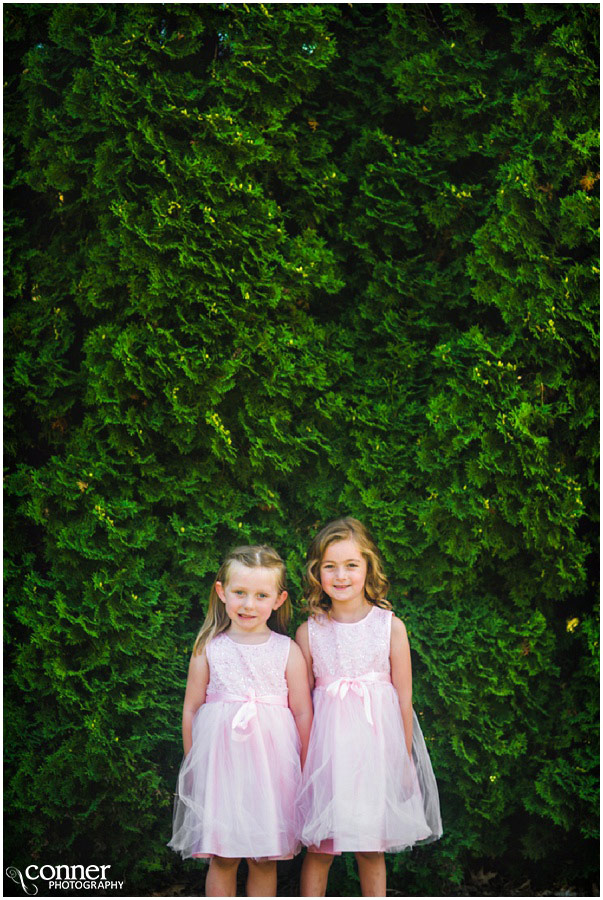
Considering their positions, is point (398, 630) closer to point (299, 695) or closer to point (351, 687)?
point (351, 687)

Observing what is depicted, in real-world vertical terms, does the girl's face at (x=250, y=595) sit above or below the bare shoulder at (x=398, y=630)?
above

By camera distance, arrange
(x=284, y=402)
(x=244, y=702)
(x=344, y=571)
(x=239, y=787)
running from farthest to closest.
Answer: (x=284, y=402)
(x=344, y=571)
(x=244, y=702)
(x=239, y=787)

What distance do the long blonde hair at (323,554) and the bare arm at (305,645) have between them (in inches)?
3.9

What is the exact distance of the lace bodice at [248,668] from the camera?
12.6ft

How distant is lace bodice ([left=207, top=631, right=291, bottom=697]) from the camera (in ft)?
12.6

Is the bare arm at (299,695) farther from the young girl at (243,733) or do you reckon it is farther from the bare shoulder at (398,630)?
the bare shoulder at (398,630)

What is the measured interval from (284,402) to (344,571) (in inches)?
39.7

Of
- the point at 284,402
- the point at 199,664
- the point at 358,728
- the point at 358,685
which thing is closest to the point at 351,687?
the point at 358,685

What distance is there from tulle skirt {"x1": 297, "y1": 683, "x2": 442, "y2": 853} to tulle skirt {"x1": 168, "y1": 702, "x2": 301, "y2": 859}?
98mm

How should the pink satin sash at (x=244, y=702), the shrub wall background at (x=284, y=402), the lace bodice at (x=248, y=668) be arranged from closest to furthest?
1. the pink satin sash at (x=244, y=702)
2. the lace bodice at (x=248, y=668)
3. the shrub wall background at (x=284, y=402)

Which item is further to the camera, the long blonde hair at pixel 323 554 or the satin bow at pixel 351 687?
the long blonde hair at pixel 323 554

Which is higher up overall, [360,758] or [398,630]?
[398,630]

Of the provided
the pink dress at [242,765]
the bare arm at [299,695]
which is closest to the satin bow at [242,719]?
the pink dress at [242,765]

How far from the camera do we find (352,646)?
153 inches
